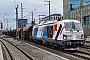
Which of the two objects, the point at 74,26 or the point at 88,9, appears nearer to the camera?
the point at 74,26

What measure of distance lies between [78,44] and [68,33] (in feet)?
4.34

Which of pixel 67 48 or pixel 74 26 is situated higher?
pixel 74 26

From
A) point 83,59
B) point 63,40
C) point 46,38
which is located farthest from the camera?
point 46,38

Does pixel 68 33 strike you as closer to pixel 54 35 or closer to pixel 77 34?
pixel 77 34

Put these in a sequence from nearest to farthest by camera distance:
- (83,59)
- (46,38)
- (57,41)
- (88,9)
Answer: (83,59), (57,41), (46,38), (88,9)

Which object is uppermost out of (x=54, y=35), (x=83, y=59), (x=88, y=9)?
(x=88, y=9)

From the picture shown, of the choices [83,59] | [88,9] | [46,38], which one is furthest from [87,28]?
[83,59]

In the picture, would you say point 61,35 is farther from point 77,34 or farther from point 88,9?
point 88,9

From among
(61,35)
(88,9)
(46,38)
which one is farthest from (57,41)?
(88,9)

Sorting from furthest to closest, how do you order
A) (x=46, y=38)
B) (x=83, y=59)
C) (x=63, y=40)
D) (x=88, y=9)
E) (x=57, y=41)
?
(x=88, y=9) → (x=46, y=38) → (x=57, y=41) → (x=63, y=40) → (x=83, y=59)

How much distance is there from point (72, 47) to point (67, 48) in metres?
0.46

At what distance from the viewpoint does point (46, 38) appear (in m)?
28.6

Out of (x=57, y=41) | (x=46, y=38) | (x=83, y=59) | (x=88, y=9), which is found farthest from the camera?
(x=88, y=9)

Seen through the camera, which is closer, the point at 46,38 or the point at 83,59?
the point at 83,59
